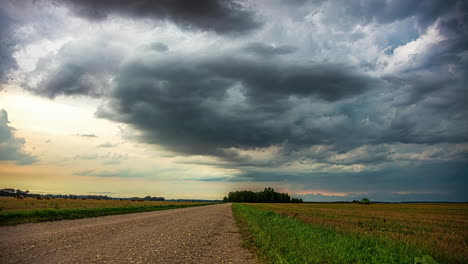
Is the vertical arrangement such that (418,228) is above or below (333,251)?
below

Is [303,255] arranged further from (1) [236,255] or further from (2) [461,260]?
(2) [461,260]

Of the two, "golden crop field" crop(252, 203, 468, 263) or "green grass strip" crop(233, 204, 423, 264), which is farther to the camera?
"golden crop field" crop(252, 203, 468, 263)

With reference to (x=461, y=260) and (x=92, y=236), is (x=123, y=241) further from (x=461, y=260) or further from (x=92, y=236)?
(x=461, y=260)

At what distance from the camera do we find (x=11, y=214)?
2183 cm

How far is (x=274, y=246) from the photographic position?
1195cm

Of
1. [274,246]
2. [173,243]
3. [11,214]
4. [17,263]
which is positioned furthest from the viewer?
[11,214]

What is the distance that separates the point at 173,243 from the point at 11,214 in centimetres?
1760

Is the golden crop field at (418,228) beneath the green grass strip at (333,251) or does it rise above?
beneath

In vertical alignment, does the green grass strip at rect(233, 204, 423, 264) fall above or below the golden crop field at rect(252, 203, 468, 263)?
above

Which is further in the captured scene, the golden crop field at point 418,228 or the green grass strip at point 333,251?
the golden crop field at point 418,228

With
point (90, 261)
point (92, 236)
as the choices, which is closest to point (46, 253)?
point (90, 261)

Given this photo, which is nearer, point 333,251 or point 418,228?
point 333,251

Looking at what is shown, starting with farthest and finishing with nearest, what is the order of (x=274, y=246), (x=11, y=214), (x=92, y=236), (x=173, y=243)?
1. (x=11, y=214)
2. (x=92, y=236)
3. (x=173, y=243)
4. (x=274, y=246)

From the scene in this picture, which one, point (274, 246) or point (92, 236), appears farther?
point (92, 236)
